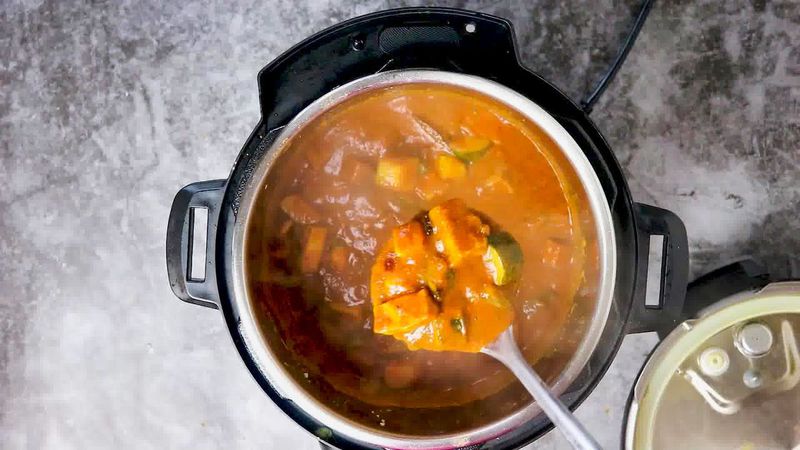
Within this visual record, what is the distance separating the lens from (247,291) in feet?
3.34

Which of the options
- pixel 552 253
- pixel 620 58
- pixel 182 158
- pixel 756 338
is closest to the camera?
pixel 552 253

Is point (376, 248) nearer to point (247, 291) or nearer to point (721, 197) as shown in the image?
point (247, 291)

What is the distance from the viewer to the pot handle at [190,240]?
3.66 ft

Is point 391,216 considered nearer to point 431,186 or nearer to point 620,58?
point 431,186

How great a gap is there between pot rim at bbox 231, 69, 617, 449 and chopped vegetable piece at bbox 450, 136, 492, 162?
2.7 inches

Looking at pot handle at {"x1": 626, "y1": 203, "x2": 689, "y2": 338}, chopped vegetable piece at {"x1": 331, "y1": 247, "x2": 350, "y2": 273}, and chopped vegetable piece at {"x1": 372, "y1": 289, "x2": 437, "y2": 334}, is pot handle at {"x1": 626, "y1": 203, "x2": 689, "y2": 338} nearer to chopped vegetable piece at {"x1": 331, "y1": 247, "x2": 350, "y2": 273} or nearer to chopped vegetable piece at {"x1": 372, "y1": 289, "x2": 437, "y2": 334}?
chopped vegetable piece at {"x1": 372, "y1": 289, "x2": 437, "y2": 334}

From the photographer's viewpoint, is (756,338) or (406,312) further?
(756,338)

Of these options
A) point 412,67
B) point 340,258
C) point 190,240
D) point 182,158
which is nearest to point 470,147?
point 412,67

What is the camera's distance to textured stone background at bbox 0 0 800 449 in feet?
4.53

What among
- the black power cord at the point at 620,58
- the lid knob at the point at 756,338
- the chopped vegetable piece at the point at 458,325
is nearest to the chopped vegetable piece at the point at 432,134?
the chopped vegetable piece at the point at 458,325

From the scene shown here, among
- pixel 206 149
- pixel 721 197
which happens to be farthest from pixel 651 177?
pixel 206 149

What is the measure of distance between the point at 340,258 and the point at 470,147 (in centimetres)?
26

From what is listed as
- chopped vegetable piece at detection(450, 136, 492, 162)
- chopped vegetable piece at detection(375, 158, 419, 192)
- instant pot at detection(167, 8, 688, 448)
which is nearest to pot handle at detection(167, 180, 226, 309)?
instant pot at detection(167, 8, 688, 448)

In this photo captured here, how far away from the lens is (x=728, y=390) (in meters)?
1.19
